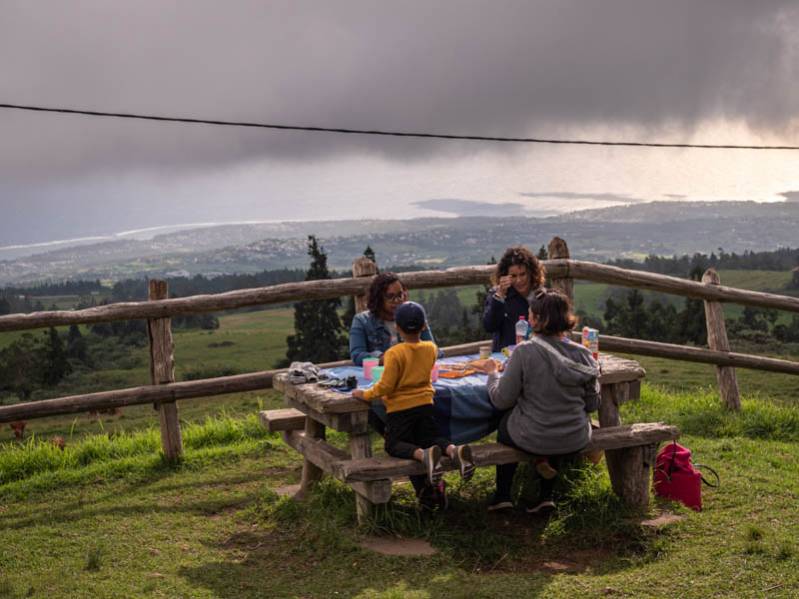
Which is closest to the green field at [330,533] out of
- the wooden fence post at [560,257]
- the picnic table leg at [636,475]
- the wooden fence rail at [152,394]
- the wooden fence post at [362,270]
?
the picnic table leg at [636,475]

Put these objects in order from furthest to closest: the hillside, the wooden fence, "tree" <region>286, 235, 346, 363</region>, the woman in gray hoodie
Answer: the hillside < "tree" <region>286, 235, 346, 363</region> < the wooden fence < the woman in gray hoodie

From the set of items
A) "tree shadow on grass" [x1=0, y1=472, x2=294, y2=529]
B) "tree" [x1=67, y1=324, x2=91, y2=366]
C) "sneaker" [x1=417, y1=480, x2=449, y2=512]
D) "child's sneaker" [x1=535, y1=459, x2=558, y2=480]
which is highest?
"child's sneaker" [x1=535, y1=459, x2=558, y2=480]

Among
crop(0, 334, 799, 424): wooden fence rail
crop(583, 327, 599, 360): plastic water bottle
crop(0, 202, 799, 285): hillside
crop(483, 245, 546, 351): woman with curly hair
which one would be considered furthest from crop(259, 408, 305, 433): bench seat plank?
crop(0, 202, 799, 285): hillside

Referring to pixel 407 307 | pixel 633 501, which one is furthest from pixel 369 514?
Answer: pixel 633 501

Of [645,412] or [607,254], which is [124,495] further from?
[607,254]

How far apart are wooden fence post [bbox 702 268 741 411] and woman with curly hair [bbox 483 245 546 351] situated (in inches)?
153

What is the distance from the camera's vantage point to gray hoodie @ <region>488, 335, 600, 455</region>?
5.30 m

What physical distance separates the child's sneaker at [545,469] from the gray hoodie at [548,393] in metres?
0.17

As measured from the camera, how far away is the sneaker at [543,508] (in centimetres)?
581

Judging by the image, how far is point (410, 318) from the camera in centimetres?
530

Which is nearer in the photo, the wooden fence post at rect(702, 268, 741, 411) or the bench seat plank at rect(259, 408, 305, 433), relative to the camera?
the bench seat plank at rect(259, 408, 305, 433)

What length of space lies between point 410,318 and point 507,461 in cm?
120

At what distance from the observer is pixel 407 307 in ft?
17.5

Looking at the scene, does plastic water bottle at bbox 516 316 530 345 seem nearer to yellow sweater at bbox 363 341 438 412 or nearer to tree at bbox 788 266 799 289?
yellow sweater at bbox 363 341 438 412
